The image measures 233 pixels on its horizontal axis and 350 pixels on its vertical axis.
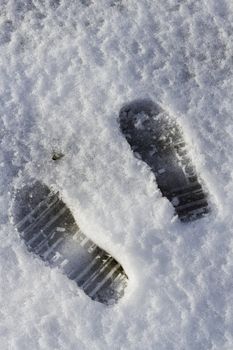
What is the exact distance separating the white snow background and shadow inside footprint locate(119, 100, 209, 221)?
0.02 metres

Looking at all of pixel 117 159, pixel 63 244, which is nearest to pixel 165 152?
pixel 117 159

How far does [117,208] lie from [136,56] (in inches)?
16.5

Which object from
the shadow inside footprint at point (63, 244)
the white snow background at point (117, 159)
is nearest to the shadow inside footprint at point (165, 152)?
the white snow background at point (117, 159)

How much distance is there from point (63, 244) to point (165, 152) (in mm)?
347

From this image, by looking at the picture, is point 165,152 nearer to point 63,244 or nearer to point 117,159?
point 117,159

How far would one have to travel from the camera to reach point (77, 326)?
1.45 m

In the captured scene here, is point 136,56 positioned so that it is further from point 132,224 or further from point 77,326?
point 77,326

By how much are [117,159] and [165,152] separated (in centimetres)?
12

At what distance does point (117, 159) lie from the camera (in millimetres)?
1545

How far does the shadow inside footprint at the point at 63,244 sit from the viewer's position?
4.89ft

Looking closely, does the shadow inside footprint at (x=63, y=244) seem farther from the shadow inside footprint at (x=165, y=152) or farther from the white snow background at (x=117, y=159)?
the shadow inside footprint at (x=165, y=152)

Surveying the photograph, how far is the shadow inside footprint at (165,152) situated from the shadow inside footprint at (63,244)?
0.23 metres

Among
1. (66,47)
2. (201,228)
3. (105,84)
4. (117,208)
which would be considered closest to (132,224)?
(117,208)

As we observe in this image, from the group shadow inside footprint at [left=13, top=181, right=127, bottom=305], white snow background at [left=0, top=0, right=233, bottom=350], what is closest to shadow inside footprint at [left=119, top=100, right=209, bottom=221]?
white snow background at [left=0, top=0, right=233, bottom=350]
